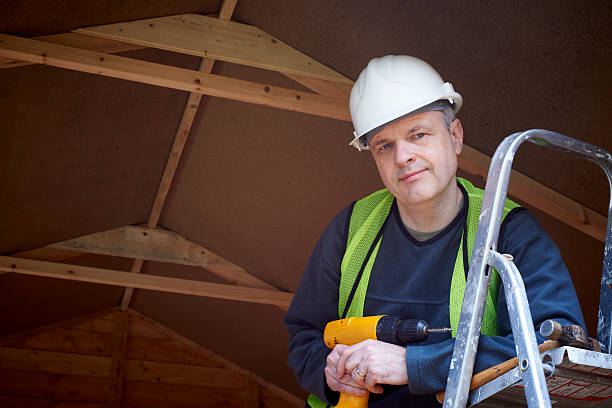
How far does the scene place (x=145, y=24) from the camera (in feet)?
11.0

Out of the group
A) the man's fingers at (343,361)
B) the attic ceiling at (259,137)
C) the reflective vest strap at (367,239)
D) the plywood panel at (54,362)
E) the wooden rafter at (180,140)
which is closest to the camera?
the man's fingers at (343,361)

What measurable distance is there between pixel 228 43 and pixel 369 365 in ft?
7.27

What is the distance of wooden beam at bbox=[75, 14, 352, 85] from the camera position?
133 inches

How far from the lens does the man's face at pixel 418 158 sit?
1.92 m

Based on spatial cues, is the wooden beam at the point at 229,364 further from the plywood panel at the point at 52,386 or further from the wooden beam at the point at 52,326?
the plywood panel at the point at 52,386

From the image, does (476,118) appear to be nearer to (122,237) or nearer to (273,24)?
(273,24)

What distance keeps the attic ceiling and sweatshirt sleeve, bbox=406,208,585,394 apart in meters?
1.11

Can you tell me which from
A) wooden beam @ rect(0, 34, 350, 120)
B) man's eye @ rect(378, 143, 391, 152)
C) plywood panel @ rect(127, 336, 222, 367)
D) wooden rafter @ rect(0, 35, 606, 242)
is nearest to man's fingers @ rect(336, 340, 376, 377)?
man's eye @ rect(378, 143, 391, 152)

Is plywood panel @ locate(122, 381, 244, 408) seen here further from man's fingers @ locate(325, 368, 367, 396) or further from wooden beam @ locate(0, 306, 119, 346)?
man's fingers @ locate(325, 368, 367, 396)

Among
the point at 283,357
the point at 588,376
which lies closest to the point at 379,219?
the point at 588,376

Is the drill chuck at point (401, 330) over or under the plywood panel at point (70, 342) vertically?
under

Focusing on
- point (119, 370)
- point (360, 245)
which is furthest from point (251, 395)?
point (360, 245)

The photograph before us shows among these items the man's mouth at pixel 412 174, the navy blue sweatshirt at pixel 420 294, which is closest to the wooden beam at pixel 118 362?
the navy blue sweatshirt at pixel 420 294

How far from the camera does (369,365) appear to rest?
1633 millimetres
